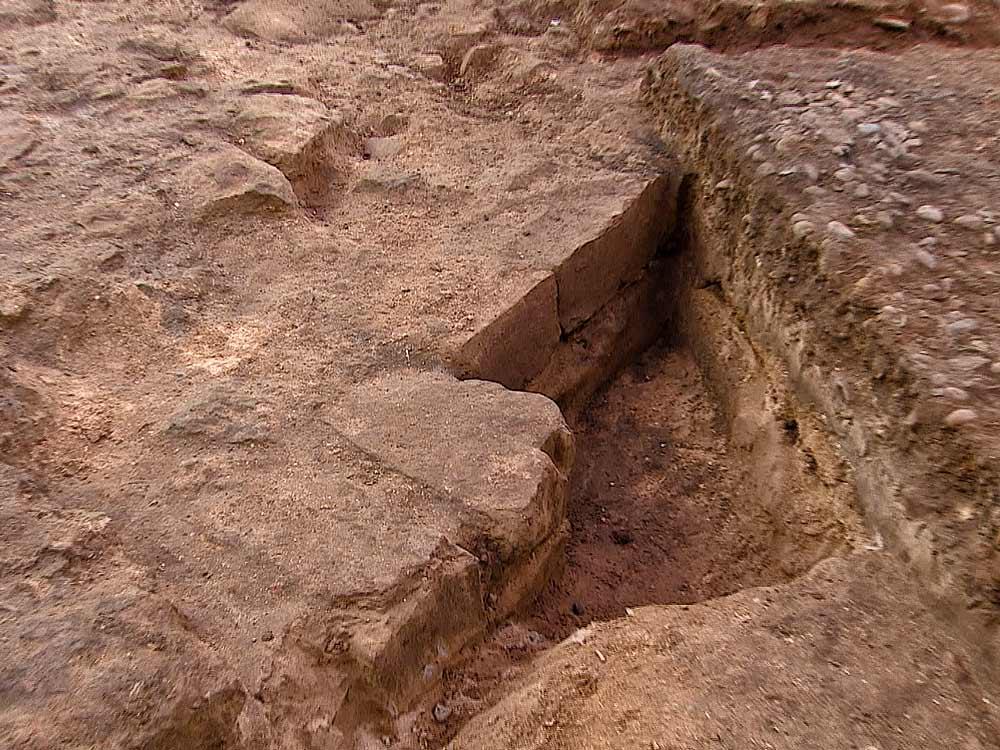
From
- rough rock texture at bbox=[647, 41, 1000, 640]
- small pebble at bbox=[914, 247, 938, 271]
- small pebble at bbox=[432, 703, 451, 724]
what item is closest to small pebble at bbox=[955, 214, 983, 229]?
rough rock texture at bbox=[647, 41, 1000, 640]

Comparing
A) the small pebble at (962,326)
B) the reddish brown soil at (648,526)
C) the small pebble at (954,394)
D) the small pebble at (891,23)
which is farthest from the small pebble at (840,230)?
the small pebble at (891,23)

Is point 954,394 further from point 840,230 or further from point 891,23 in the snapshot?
point 891,23

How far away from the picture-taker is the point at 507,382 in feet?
6.40

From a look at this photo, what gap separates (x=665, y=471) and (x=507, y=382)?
0.47 metres

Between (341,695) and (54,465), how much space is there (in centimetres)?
67

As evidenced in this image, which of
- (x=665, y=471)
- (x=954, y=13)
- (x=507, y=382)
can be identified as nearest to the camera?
(x=507, y=382)

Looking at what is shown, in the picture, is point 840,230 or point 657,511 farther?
point 657,511

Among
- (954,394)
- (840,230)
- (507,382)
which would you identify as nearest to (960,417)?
(954,394)

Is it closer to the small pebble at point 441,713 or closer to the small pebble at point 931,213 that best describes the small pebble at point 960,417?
the small pebble at point 931,213

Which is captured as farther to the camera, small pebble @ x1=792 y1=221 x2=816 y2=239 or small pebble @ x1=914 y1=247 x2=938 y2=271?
small pebble @ x1=792 y1=221 x2=816 y2=239

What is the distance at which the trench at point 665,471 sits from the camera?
1614 mm

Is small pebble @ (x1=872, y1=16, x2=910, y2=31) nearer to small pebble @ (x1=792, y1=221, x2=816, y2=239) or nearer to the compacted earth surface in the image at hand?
the compacted earth surface

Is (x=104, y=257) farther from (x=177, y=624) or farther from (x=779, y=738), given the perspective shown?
(x=779, y=738)

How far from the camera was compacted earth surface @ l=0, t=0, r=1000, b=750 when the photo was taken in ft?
4.16
